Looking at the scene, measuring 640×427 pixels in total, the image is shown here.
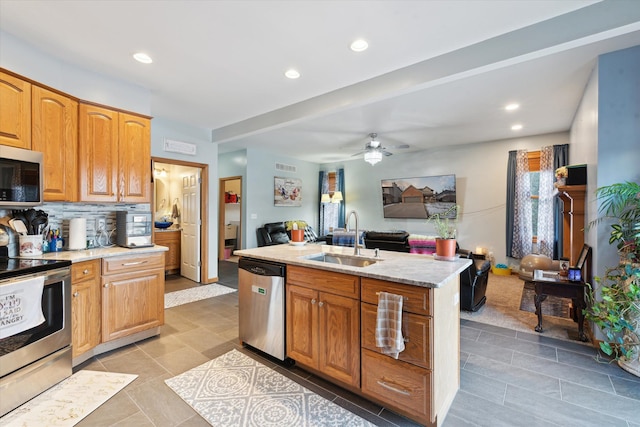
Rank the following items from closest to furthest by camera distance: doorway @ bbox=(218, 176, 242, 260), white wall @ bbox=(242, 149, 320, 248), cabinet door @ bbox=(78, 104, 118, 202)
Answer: cabinet door @ bbox=(78, 104, 118, 202), white wall @ bbox=(242, 149, 320, 248), doorway @ bbox=(218, 176, 242, 260)

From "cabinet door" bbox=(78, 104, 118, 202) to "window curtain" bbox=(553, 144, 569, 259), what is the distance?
6.87 meters

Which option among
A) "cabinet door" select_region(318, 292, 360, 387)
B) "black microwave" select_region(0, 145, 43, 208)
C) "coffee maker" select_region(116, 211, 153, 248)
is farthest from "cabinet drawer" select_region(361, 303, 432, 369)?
"black microwave" select_region(0, 145, 43, 208)

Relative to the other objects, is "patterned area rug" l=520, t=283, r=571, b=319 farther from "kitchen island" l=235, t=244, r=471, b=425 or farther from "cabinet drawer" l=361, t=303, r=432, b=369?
"cabinet drawer" l=361, t=303, r=432, b=369

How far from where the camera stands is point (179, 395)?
2078mm

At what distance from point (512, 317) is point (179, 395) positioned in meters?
3.74

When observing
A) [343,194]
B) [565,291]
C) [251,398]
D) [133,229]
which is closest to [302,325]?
[251,398]

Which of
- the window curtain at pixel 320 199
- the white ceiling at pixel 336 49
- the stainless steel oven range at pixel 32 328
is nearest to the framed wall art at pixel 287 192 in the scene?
the window curtain at pixel 320 199

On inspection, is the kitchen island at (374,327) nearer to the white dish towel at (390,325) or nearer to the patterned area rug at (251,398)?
the white dish towel at (390,325)

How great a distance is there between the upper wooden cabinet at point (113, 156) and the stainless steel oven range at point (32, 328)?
3.01 feet

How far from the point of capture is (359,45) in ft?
8.13

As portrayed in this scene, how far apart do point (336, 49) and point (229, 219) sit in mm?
6747

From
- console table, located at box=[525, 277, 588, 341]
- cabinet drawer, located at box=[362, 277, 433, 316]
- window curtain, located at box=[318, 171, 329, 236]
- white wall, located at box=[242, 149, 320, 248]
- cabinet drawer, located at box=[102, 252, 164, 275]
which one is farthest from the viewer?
window curtain, located at box=[318, 171, 329, 236]

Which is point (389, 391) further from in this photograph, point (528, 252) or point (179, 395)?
point (528, 252)

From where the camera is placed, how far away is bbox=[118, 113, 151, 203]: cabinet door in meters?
3.06
